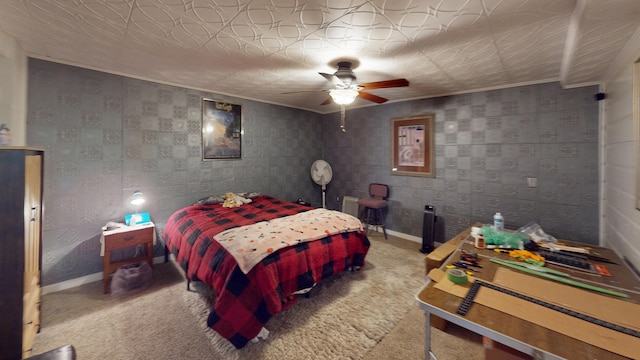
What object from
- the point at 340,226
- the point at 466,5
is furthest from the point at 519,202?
the point at 466,5

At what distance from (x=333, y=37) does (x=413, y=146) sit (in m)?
2.65

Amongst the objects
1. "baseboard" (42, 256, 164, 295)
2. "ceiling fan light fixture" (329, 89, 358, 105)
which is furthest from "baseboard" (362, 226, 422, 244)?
"baseboard" (42, 256, 164, 295)

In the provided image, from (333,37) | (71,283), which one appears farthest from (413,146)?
(71,283)

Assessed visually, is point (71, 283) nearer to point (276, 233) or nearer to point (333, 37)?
point (276, 233)

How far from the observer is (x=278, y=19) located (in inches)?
68.8

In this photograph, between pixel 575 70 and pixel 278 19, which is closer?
pixel 278 19

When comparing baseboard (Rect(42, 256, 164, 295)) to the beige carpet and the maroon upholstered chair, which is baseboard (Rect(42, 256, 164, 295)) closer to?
the beige carpet

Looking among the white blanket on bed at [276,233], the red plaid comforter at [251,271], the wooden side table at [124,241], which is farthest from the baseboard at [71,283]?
the white blanket on bed at [276,233]

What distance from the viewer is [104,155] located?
2.88m

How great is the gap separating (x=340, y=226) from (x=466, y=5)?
7.06ft

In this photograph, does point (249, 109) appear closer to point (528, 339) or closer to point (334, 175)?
point (334, 175)

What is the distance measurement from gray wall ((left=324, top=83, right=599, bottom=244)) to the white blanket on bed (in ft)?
5.95

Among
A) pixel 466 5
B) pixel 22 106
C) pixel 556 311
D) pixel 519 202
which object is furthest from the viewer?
pixel 519 202

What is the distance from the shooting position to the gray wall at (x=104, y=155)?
2578 mm
